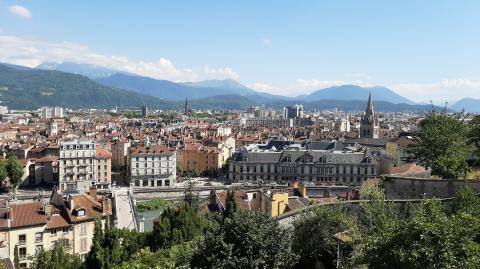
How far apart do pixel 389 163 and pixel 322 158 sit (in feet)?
29.0

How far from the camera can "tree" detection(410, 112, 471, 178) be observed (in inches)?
1014

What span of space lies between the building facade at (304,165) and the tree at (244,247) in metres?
53.0

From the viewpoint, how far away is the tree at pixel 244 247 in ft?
44.6

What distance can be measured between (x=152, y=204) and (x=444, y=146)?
3826 cm

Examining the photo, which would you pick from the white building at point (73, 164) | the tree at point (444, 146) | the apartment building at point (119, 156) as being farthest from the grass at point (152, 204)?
the tree at point (444, 146)

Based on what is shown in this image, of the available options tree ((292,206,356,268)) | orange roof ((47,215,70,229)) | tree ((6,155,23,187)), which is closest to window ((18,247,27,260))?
orange roof ((47,215,70,229))

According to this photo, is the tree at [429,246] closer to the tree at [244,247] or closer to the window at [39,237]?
the tree at [244,247]

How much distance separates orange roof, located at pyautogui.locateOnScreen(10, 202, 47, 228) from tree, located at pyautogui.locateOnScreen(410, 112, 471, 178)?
21023 millimetres

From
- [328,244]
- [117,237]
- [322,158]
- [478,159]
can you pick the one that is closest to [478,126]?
[478,159]

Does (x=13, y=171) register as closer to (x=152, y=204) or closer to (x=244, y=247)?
(x=152, y=204)

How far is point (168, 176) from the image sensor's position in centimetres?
6881

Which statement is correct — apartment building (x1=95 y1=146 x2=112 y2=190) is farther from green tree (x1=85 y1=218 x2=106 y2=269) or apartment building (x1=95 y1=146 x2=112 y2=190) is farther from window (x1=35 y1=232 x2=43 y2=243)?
green tree (x1=85 y1=218 x2=106 y2=269)

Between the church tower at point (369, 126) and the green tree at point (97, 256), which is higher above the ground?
the church tower at point (369, 126)

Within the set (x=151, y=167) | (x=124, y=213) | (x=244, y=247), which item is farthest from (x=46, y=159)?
(x=244, y=247)
